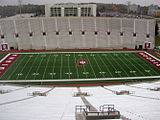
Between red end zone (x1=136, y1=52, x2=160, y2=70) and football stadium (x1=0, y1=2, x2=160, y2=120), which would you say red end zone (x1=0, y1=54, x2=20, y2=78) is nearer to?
football stadium (x1=0, y1=2, x2=160, y2=120)

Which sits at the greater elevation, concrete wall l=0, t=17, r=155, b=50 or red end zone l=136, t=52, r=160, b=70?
concrete wall l=0, t=17, r=155, b=50

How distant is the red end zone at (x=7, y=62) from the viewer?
73.0ft

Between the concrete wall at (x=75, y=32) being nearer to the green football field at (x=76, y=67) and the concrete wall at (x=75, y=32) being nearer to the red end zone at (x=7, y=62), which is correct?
the green football field at (x=76, y=67)

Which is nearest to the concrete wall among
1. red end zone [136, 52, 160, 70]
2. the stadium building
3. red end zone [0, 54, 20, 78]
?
red end zone [136, 52, 160, 70]

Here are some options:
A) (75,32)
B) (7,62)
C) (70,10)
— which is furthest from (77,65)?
(70,10)

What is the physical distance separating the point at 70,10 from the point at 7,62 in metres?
23.9

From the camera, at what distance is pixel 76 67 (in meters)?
22.8

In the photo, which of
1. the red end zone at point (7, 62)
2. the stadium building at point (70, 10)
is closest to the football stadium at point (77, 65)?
the red end zone at point (7, 62)

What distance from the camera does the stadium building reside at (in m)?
43.1

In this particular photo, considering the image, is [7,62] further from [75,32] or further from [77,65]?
[75,32]

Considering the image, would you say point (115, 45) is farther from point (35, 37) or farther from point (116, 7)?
point (116, 7)

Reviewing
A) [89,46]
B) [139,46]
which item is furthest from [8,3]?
[139,46]

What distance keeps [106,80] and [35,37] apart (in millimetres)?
18094

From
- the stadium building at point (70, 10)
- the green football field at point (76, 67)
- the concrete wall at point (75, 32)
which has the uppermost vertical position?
the stadium building at point (70, 10)
